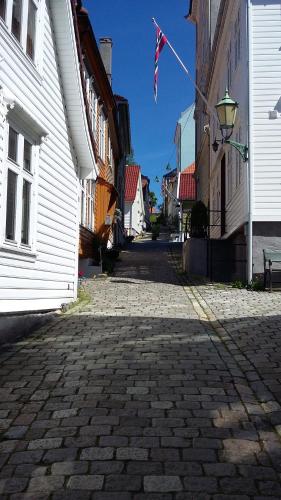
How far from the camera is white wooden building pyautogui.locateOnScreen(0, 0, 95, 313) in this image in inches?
277

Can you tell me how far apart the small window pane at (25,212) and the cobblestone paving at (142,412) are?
56.3 inches

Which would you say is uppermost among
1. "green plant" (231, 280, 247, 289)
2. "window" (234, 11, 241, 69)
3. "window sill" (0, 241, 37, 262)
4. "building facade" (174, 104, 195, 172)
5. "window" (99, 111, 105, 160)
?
"building facade" (174, 104, 195, 172)

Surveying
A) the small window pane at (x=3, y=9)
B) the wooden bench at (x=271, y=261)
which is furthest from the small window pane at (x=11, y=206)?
the wooden bench at (x=271, y=261)

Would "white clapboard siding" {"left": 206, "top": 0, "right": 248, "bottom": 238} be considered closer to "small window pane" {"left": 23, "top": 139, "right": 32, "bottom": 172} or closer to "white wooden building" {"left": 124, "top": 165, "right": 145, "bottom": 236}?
"small window pane" {"left": 23, "top": 139, "right": 32, "bottom": 172}

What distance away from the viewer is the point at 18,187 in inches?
291

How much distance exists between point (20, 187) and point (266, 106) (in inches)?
336

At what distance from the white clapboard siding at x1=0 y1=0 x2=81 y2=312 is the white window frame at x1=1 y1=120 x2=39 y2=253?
0.38 ft

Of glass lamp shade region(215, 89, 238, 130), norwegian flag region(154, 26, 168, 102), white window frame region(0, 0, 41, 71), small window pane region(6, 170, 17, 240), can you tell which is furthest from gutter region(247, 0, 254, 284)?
small window pane region(6, 170, 17, 240)

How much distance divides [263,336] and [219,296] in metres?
4.74

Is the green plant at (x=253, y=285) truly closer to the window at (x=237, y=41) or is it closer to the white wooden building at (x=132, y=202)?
the window at (x=237, y=41)

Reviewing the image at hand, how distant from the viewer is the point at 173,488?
3.24 metres

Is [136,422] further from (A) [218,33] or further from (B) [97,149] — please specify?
(A) [218,33]

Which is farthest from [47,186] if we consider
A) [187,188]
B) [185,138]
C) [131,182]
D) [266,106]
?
[131,182]

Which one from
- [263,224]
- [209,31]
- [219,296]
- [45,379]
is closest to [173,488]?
[45,379]
